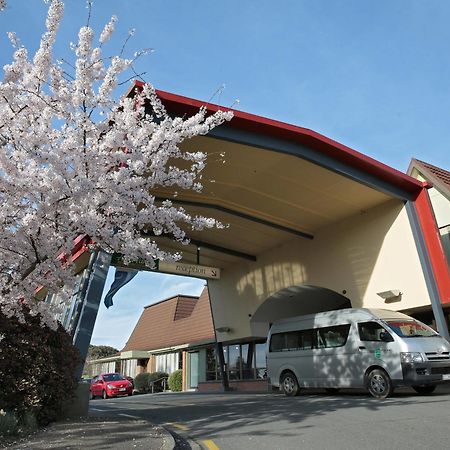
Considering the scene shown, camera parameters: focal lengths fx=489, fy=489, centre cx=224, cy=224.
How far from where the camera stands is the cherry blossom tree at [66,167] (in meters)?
7.07

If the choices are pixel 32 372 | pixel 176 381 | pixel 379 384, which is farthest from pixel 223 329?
pixel 32 372

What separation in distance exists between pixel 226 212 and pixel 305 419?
10442mm

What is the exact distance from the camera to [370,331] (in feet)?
42.2

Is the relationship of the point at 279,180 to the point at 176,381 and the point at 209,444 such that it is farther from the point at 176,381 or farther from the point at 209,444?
the point at 176,381

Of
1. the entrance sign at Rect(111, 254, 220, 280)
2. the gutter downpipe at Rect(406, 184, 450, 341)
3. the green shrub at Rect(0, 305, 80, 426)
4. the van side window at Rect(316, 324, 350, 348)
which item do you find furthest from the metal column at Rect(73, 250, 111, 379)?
the gutter downpipe at Rect(406, 184, 450, 341)

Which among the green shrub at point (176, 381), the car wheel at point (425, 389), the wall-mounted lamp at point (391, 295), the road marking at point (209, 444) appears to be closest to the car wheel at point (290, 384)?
the car wheel at point (425, 389)

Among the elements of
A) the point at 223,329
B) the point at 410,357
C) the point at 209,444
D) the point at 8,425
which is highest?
the point at 223,329

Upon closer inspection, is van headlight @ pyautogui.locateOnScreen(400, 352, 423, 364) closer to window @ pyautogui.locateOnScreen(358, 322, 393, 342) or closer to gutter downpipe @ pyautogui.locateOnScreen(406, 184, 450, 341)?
window @ pyautogui.locateOnScreen(358, 322, 393, 342)

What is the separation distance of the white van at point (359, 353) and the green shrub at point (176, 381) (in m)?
17.0

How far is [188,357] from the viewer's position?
32500mm

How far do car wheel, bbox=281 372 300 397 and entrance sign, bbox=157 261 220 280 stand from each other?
27.8 ft

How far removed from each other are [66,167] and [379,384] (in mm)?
9206

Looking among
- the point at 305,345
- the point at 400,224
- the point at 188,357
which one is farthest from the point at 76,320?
the point at 188,357

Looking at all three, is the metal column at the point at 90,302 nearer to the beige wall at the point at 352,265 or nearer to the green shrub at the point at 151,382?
the beige wall at the point at 352,265
